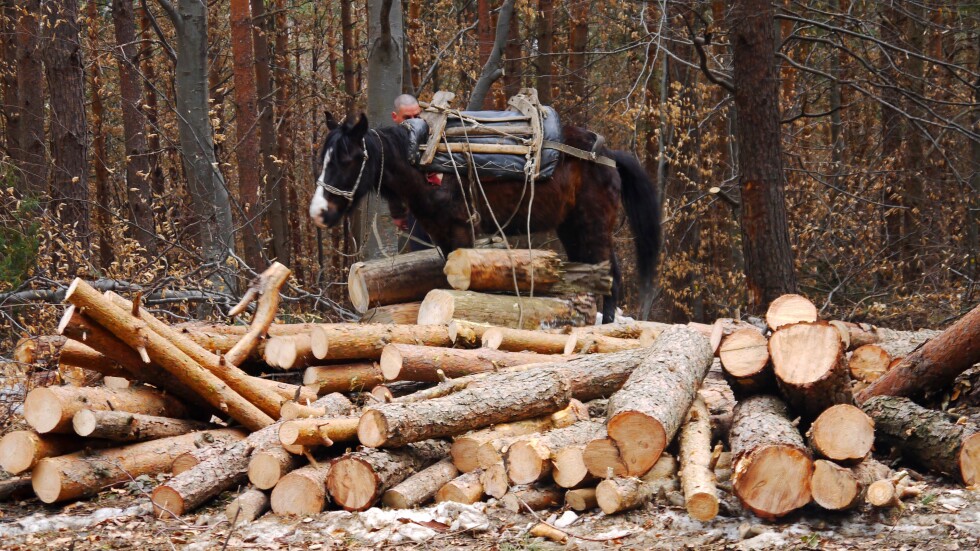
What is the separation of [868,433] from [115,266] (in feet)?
23.0

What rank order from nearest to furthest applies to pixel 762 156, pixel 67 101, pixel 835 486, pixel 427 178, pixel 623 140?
1. pixel 835 486
2. pixel 427 178
3. pixel 762 156
4. pixel 67 101
5. pixel 623 140

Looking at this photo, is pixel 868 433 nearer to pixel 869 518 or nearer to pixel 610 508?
pixel 869 518

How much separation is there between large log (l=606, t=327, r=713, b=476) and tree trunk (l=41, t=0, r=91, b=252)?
26.7 feet

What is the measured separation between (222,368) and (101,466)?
35.5 inches

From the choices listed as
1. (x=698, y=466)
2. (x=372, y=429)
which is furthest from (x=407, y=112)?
→ (x=698, y=466)

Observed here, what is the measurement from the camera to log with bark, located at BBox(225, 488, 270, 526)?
4648 mm

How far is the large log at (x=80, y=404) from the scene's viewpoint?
503 centimetres

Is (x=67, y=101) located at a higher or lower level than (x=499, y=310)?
higher

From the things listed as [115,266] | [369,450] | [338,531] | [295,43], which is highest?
[295,43]

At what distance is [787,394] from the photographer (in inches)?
195

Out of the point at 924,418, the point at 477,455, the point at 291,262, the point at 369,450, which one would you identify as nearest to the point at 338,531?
the point at 369,450

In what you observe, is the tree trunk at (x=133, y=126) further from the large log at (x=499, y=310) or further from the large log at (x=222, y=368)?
the large log at (x=222, y=368)

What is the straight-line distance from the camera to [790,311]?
18.9 feet

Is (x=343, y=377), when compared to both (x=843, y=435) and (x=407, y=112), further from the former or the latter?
(x=407, y=112)
